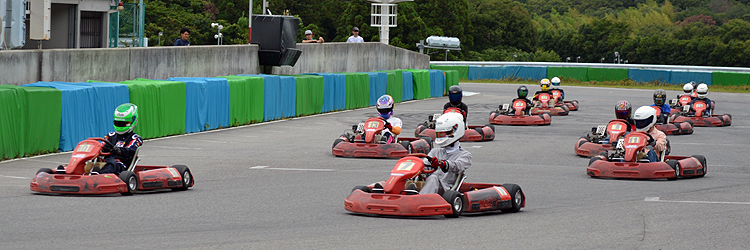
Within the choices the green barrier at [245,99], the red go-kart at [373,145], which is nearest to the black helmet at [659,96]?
the red go-kart at [373,145]

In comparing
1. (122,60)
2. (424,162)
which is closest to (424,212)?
(424,162)

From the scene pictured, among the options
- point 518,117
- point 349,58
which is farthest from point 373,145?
point 349,58

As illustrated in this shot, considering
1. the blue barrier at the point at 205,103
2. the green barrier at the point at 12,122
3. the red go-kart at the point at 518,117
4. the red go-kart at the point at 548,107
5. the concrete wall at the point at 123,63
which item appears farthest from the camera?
the red go-kart at the point at 548,107

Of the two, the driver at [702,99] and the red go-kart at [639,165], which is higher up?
the driver at [702,99]

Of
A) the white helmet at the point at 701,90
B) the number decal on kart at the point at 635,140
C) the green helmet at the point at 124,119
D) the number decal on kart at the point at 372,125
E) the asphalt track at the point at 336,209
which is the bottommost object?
the asphalt track at the point at 336,209

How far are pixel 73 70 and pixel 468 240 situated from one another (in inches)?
443

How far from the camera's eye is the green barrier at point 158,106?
16047 mm

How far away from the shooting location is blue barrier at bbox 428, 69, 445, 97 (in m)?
33.6

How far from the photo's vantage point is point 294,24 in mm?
23984

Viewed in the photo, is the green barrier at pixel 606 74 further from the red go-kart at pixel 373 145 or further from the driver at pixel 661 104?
the red go-kart at pixel 373 145

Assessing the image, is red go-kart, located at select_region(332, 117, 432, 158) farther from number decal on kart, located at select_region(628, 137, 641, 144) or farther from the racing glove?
the racing glove

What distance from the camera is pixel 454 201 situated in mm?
8312

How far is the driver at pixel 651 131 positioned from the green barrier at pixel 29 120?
8.13 metres

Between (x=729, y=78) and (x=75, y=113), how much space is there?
117 ft
